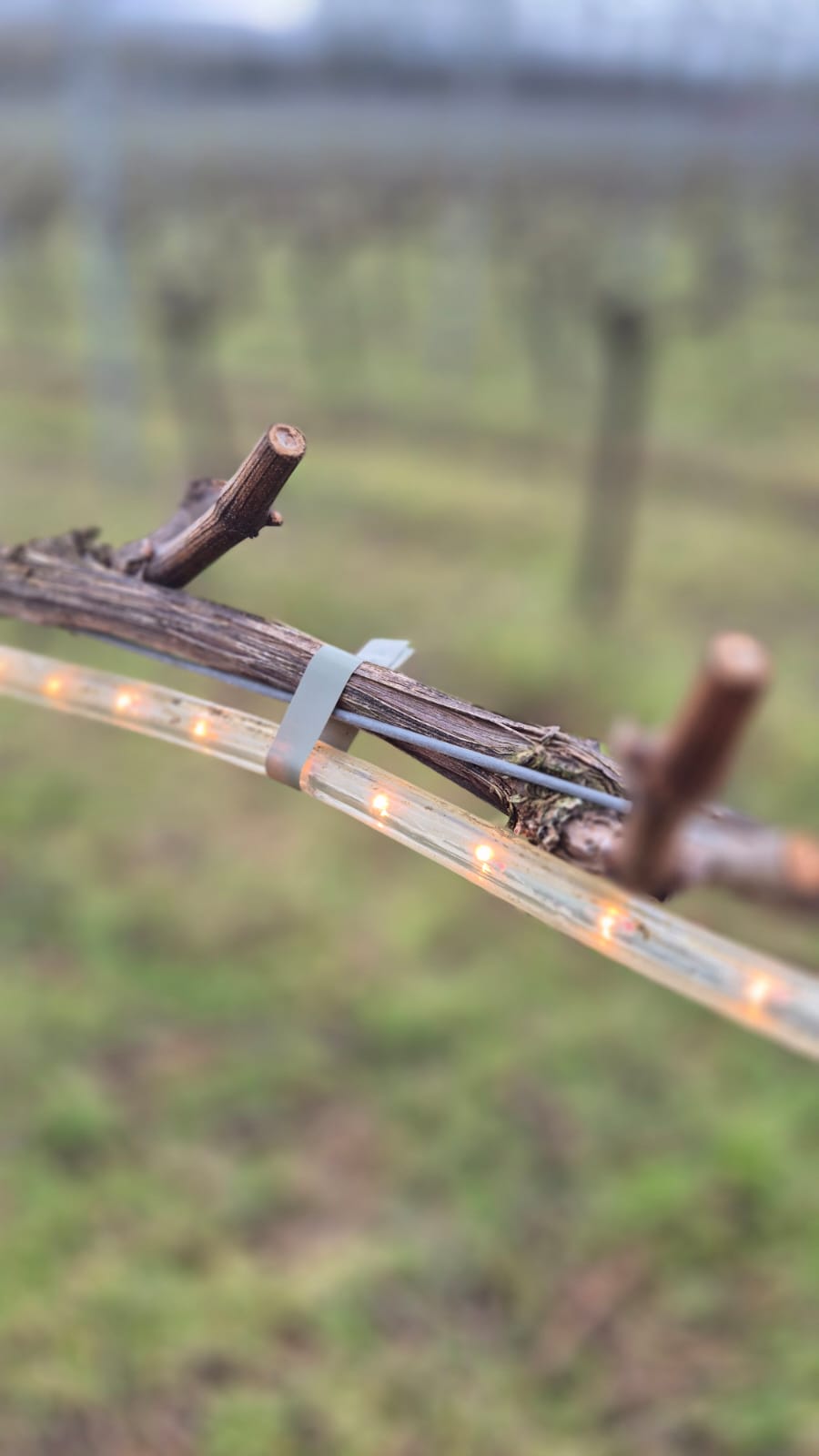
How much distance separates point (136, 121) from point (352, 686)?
29.3 ft

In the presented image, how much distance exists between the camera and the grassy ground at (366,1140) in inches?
94.3

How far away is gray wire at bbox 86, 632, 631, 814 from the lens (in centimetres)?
96

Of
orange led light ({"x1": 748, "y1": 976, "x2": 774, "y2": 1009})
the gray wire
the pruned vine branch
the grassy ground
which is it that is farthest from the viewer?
the grassy ground

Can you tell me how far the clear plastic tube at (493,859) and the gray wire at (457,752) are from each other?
36 mm

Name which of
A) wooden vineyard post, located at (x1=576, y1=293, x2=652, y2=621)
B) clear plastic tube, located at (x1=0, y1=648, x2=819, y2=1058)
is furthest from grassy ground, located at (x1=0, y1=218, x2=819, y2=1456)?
clear plastic tube, located at (x1=0, y1=648, x2=819, y2=1058)

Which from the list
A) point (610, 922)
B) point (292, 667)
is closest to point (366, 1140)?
point (292, 667)

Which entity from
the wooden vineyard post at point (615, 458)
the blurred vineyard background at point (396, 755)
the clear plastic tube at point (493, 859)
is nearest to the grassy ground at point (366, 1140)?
the blurred vineyard background at point (396, 755)

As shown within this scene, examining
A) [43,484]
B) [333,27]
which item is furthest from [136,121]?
[43,484]

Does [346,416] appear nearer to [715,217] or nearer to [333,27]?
[333,27]

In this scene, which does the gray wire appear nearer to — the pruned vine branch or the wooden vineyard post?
the pruned vine branch

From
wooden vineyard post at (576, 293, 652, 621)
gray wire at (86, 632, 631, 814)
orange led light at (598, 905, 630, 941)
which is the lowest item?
orange led light at (598, 905, 630, 941)

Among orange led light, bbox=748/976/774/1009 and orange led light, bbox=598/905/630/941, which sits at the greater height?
orange led light, bbox=598/905/630/941

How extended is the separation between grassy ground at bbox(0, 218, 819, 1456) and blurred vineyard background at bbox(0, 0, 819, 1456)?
12 millimetres

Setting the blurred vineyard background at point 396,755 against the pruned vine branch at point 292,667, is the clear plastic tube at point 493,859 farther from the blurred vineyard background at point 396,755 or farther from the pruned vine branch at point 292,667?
the blurred vineyard background at point 396,755
